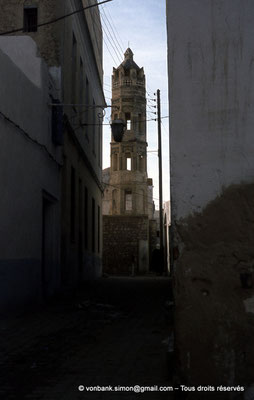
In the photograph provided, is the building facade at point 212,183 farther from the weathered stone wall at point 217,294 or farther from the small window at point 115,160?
the small window at point 115,160

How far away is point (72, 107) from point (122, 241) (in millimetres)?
19823

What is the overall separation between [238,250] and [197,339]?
68 cm

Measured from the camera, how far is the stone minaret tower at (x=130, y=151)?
133 feet

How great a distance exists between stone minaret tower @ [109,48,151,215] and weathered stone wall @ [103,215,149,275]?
16.8 ft

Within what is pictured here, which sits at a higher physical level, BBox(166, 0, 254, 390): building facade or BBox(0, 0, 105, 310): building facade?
BBox(0, 0, 105, 310): building facade

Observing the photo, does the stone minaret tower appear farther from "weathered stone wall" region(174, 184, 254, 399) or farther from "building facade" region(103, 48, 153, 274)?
"weathered stone wall" region(174, 184, 254, 399)

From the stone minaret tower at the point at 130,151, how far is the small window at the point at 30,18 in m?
26.8

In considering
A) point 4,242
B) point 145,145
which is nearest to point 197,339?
point 4,242

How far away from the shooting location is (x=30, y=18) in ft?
45.5

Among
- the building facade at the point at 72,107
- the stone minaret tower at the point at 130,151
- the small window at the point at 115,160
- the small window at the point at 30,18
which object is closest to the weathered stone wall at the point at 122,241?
the stone minaret tower at the point at 130,151

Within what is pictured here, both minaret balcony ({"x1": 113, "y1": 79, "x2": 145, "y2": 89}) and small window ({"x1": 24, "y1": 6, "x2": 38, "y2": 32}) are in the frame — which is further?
minaret balcony ({"x1": 113, "y1": 79, "x2": 145, "y2": 89})

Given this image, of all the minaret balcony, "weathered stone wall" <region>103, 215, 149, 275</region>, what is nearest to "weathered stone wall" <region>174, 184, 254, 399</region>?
"weathered stone wall" <region>103, 215, 149, 275</region>

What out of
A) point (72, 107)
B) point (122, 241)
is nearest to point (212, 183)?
point (72, 107)

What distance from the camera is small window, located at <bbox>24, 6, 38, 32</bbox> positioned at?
44.9 feet
